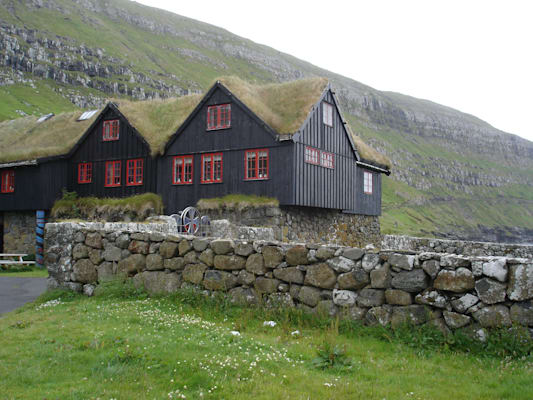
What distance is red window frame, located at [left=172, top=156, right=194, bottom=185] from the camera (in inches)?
1153

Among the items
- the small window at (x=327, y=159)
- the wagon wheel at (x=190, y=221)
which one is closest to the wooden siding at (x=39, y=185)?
the wagon wheel at (x=190, y=221)

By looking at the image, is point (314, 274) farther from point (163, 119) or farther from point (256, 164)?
point (163, 119)

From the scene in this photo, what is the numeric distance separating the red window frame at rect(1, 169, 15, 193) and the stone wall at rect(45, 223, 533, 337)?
88.0 feet

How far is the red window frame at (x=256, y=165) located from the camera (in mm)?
26859

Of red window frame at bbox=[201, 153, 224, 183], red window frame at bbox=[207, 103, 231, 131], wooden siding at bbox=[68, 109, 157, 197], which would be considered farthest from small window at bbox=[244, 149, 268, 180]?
wooden siding at bbox=[68, 109, 157, 197]

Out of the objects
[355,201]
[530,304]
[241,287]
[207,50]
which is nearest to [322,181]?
[355,201]

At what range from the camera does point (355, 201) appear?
32656mm

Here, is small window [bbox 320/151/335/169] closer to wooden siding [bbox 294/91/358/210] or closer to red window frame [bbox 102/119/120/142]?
wooden siding [bbox 294/91/358/210]

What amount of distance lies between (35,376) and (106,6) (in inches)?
7795

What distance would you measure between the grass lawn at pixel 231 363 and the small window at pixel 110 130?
25425 mm

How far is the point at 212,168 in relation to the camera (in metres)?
28.5

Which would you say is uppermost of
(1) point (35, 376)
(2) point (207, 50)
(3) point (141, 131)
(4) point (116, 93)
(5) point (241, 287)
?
(2) point (207, 50)

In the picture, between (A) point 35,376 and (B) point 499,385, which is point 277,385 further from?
(A) point 35,376

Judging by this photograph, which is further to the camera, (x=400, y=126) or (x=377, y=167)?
(x=400, y=126)
